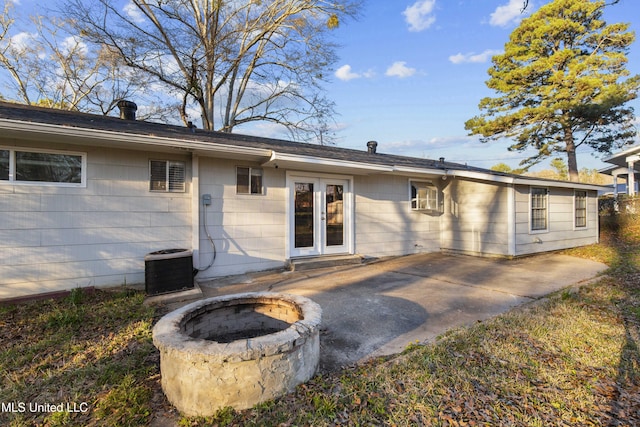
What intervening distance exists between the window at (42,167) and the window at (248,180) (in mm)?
2456

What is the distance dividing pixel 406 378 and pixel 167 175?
16.1ft

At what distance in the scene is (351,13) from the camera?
12.0 meters

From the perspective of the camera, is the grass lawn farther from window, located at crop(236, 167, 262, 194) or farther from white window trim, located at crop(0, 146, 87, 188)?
window, located at crop(236, 167, 262, 194)

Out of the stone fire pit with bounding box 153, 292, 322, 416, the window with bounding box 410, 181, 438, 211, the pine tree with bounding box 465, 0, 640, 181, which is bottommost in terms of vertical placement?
the stone fire pit with bounding box 153, 292, 322, 416

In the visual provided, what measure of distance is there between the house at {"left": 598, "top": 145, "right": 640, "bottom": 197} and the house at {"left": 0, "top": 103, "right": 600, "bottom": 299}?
20.5 ft

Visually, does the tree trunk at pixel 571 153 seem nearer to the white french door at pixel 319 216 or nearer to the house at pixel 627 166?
the house at pixel 627 166

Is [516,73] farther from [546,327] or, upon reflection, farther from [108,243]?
[108,243]

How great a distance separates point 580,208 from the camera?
9391 millimetres

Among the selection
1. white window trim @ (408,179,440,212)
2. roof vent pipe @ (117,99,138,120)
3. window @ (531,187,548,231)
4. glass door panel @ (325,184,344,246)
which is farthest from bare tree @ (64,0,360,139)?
window @ (531,187,548,231)

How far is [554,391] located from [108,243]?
5805mm

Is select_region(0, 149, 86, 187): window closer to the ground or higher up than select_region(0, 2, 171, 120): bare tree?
closer to the ground

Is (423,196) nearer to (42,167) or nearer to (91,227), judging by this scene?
(91,227)

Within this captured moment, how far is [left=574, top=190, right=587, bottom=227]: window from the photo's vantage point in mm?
9242

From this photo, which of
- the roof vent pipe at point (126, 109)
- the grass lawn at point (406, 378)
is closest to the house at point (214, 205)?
the roof vent pipe at point (126, 109)
